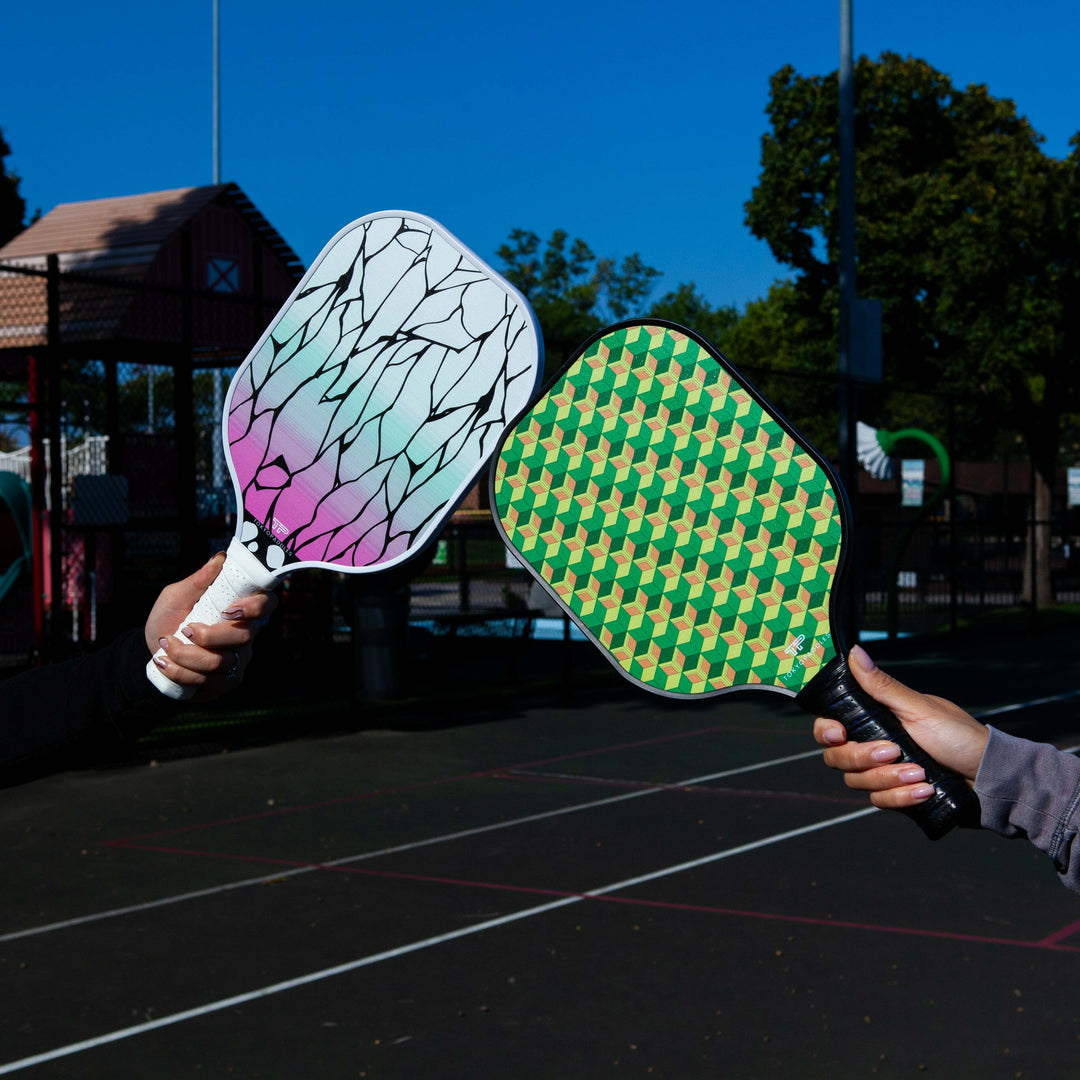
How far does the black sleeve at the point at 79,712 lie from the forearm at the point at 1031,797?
115 centimetres

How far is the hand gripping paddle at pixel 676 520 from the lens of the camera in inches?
83.0

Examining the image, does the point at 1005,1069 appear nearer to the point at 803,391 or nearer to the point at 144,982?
the point at 144,982

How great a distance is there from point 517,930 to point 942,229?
23.9 m

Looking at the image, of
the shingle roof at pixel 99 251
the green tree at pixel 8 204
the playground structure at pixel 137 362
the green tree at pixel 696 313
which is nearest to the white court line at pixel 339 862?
the playground structure at pixel 137 362

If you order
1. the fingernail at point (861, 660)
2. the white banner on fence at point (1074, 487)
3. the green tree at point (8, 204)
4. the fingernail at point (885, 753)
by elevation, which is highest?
the green tree at point (8, 204)

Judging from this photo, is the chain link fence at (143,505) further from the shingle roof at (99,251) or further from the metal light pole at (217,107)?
the metal light pole at (217,107)

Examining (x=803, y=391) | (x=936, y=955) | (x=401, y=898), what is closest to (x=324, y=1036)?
(x=401, y=898)

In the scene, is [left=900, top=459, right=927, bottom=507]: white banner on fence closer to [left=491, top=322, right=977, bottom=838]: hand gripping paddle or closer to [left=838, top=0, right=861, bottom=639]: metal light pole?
[left=838, top=0, right=861, bottom=639]: metal light pole

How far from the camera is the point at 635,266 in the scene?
58656mm

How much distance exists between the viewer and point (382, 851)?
26.0 ft

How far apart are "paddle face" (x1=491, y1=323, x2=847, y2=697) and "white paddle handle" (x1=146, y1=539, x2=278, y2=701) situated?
347 millimetres

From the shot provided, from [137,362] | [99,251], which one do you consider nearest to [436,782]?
[137,362]

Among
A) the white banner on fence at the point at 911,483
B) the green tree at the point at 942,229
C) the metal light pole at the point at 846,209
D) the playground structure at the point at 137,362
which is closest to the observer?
the playground structure at the point at 137,362

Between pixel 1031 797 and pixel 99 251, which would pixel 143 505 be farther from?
pixel 1031 797
